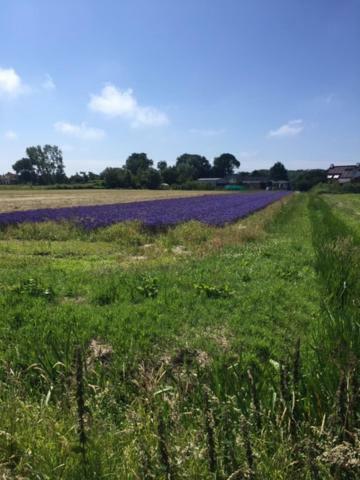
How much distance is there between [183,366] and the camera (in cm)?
446

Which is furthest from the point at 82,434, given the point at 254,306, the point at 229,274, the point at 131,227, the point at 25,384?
the point at 131,227

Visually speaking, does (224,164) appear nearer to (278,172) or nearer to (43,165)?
(278,172)

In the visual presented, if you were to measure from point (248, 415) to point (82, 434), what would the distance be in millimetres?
1345

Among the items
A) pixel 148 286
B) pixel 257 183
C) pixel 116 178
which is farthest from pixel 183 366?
pixel 257 183

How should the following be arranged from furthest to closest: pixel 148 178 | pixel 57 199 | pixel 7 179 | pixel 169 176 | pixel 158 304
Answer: pixel 7 179, pixel 169 176, pixel 148 178, pixel 57 199, pixel 158 304

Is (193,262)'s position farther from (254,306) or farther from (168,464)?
(168,464)

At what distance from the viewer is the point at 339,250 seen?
891 cm

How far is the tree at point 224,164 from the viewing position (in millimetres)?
168000

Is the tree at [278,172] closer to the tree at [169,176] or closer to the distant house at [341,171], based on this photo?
the distant house at [341,171]

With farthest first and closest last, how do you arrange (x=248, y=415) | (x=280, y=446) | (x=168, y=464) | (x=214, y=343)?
1. (x=214, y=343)
2. (x=248, y=415)
3. (x=280, y=446)
4. (x=168, y=464)

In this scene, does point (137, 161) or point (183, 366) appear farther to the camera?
point (137, 161)

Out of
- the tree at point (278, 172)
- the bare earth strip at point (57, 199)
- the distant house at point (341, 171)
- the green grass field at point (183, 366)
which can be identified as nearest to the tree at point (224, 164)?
the tree at point (278, 172)

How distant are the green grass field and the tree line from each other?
313 ft

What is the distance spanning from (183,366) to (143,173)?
104311 millimetres
